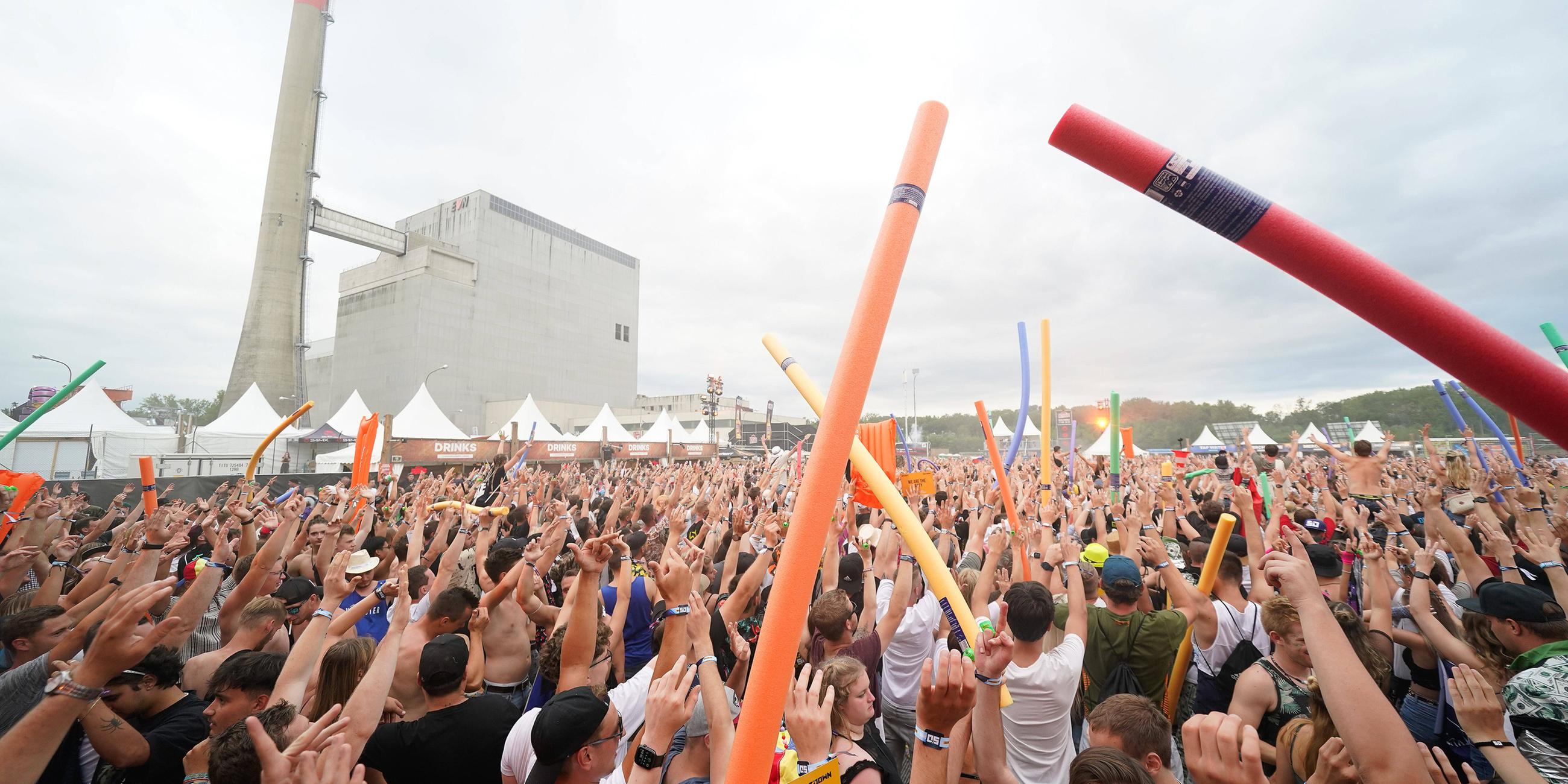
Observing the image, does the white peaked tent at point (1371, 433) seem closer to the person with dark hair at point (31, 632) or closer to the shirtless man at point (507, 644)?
the shirtless man at point (507, 644)

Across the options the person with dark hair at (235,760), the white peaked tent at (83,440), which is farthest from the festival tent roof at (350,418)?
the person with dark hair at (235,760)

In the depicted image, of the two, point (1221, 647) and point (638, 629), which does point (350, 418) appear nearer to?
point (638, 629)

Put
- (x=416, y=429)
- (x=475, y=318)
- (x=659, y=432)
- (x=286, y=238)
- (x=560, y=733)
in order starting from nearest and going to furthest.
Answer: (x=560, y=733) < (x=416, y=429) < (x=659, y=432) < (x=286, y=238) < (x=475, y=318)

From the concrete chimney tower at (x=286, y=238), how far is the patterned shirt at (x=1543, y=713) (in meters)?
54.3

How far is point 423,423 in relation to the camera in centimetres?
2648

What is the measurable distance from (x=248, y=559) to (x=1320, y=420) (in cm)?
10724

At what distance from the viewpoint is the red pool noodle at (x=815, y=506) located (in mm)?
1171

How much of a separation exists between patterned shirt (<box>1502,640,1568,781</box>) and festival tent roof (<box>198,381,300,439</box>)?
30924mm

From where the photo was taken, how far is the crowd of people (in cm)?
216

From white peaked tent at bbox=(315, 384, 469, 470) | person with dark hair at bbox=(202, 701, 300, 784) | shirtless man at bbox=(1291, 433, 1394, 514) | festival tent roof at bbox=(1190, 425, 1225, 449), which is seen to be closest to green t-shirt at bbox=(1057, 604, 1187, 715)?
person with dark hair at bbox=(202, 701, 300, 784)

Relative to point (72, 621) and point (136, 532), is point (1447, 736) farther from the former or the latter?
point (136, 532)

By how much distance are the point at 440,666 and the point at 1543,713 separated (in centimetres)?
493

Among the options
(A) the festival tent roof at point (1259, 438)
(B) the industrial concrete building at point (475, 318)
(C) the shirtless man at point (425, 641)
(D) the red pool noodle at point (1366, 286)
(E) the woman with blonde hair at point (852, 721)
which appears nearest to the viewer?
(D) the red pool noodle at point (1366, 286)

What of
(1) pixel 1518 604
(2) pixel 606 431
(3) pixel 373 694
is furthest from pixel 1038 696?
(2) pixel 606 431
